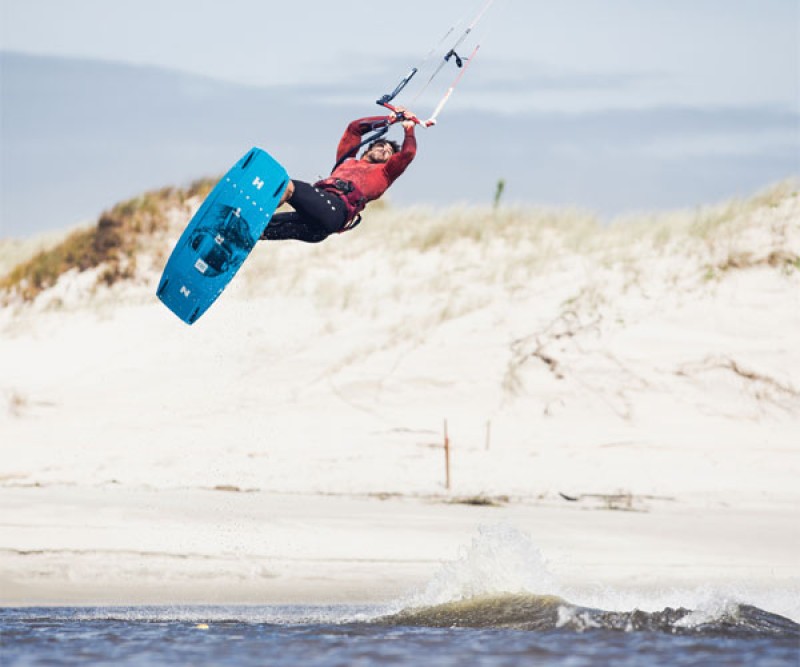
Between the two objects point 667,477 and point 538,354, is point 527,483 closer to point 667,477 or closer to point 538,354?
point 667,477

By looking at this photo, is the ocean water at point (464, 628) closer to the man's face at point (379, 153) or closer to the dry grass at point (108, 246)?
the man's face at point (379, 153)

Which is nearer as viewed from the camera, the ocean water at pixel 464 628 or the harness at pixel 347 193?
the ocean water at pixel 464 628

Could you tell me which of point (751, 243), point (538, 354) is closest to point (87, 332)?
point (538, 354)

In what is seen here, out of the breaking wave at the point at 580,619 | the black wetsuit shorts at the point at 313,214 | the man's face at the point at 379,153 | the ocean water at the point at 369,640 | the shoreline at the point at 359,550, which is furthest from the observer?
the shoreline at the point at 359,550

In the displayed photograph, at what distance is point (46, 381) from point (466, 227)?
23.4ft

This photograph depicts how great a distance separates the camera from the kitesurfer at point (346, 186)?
392 inches

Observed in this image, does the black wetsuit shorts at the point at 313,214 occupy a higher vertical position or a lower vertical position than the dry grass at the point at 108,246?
lower

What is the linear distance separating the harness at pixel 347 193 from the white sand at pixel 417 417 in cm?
269

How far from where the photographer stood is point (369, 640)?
31.1 ft

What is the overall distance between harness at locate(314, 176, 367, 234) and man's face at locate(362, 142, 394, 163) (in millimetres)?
351

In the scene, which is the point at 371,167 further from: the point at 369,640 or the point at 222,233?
the point at 369,640

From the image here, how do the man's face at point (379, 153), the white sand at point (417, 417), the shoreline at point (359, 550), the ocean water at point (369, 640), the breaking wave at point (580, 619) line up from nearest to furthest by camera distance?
the ocean water at point (369, 640) < the breaking wave at point (580, 619) < the man's face at point (379, 153) < the shoreline at point (359, 550) < the white sand at point (417, 417)

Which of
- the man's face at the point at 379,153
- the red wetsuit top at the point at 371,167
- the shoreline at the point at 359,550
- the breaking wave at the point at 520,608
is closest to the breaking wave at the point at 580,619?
the breaking wave at the point at 520,608

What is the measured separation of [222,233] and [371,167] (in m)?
1.09
